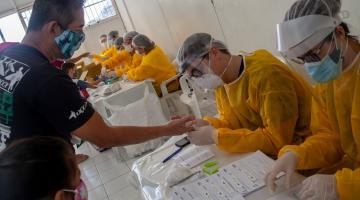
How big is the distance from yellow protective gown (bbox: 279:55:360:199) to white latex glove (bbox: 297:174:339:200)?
0.02 meters

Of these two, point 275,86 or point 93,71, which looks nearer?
point 275,86

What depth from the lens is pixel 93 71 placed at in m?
5.58

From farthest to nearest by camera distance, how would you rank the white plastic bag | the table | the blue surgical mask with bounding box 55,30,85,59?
the white plastic bag, the blue surgical mask with bounding box 55,30,85,59, the table

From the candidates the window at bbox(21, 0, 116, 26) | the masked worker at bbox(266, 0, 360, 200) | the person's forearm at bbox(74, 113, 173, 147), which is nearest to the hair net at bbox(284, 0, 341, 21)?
the masked worker at bbox(266, 0, 360, 200)

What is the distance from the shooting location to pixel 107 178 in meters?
3.43

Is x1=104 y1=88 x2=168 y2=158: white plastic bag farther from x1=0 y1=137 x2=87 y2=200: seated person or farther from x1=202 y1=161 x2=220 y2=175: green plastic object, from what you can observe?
x1=0 y1=137 x2=87 y2=200: seated person

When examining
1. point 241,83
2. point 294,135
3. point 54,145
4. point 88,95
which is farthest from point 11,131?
point 88,95

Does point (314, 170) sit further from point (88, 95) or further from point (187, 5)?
point (88, 95)

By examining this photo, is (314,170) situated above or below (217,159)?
below

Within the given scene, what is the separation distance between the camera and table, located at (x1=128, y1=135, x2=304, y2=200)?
1.07 meters

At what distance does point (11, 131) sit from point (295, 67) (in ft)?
3.84

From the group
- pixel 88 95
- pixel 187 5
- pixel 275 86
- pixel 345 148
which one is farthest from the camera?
pixel 88 95

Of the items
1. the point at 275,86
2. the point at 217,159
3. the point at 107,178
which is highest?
the point at 275,86

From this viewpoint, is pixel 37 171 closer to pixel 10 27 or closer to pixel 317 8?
pixel 317 8
